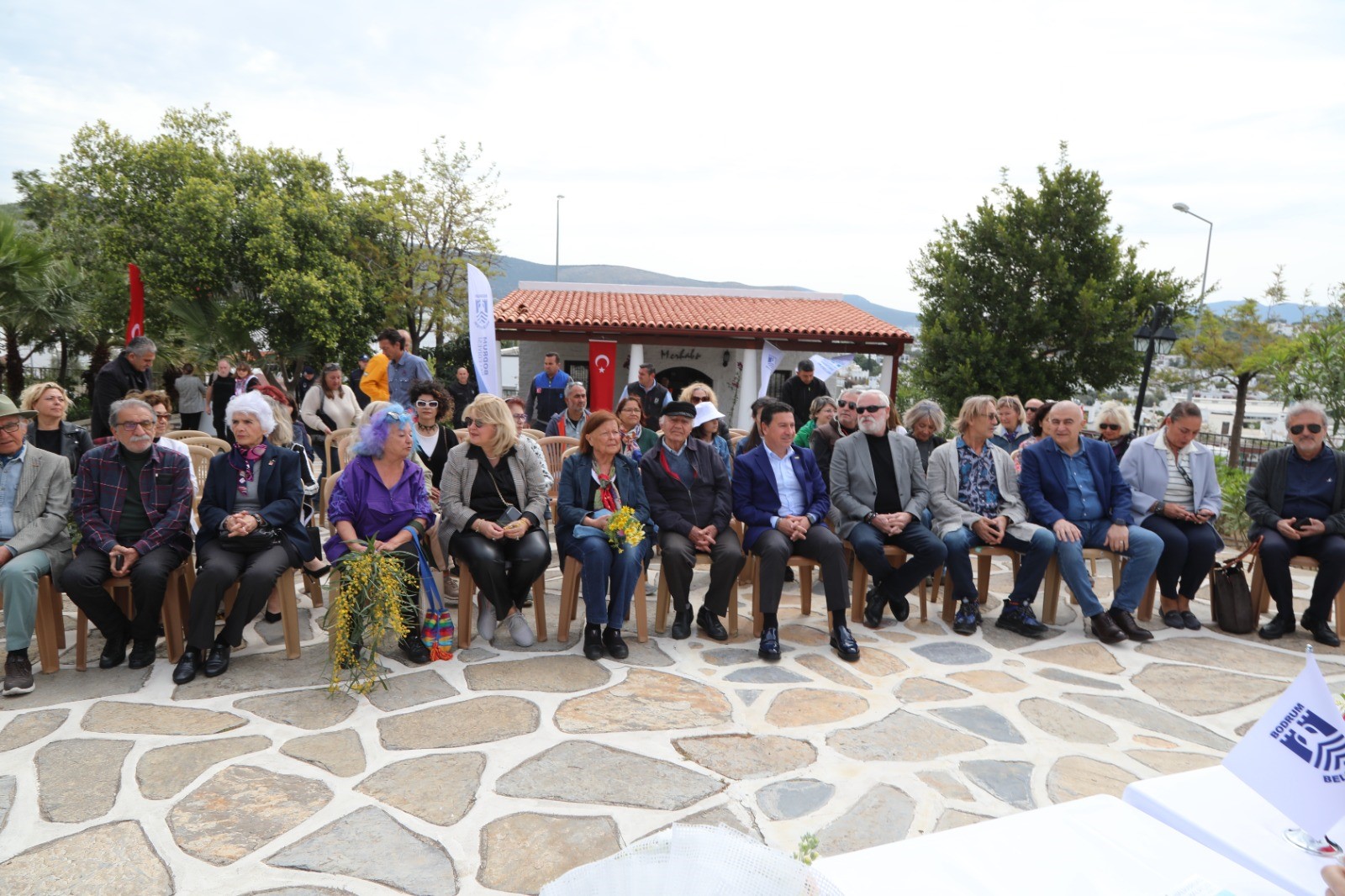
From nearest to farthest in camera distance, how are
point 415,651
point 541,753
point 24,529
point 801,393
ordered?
point 541,753 < point 24,529 < point 415,651 < point 801,393

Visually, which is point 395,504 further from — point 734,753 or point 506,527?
point 734,753

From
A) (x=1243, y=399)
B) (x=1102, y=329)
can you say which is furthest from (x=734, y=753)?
(x=1243, y=399)

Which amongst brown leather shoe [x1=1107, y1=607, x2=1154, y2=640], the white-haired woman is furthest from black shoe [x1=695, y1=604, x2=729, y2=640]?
brown leather shoe [x1=1107, y1=607, x2=1154, y2=640]

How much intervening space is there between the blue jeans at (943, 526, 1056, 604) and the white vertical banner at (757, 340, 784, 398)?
43.8ft

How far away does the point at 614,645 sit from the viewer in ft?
14.8

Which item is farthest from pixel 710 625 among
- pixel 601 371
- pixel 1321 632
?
pixel 601 371

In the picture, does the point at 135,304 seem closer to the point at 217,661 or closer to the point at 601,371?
the point at 601,371

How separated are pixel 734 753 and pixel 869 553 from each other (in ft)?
6.56

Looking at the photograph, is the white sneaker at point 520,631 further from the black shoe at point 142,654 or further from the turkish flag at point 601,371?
the turkish flag at point 601,371

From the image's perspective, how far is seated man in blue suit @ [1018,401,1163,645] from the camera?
201 inches

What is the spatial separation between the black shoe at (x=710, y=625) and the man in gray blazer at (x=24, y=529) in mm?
3450

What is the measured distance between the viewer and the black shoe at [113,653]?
4.17 metres

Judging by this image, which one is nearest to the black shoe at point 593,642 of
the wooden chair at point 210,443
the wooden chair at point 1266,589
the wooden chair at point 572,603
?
the wooden chair at point 572,603

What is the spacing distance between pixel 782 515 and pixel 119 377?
17.2 ft
